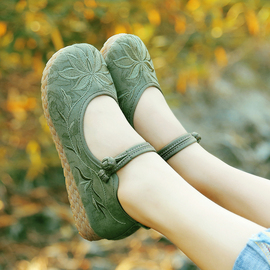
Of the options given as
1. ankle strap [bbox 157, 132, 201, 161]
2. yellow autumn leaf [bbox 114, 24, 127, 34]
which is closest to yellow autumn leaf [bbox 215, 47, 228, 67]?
yellow autumn leaf [bbox 114, 24, 127, 34]

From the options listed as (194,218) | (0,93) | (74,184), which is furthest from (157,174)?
(0,93)

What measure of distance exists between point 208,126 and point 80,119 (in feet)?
3.45

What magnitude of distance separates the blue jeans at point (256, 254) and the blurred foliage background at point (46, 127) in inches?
28.5

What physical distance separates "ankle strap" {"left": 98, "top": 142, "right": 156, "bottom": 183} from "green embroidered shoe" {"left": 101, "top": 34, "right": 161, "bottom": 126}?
18 centimetres

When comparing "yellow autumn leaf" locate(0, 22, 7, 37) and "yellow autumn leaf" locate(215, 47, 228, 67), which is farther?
"yellow autumn leaf" locate(215, 47, 228, 67)

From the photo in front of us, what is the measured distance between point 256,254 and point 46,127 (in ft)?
3.18

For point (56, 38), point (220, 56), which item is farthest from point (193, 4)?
point (56, 38)

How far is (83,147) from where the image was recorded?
701mm

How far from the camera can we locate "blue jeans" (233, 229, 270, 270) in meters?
0.44

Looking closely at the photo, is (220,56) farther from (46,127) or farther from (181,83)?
(46,127)

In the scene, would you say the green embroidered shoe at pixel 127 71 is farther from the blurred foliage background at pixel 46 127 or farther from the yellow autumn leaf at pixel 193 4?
the yellow autumn leaf at pixel 193 4

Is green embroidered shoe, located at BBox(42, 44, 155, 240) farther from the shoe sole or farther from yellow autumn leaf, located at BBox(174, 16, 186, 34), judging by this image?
yellow autumn leaf, located at BBox(174, 16, 186, 34)

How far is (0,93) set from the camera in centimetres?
128

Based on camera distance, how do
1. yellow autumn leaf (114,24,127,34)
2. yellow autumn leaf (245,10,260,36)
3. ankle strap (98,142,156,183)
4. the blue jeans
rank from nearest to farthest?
the blue jeans
ankle strap (98,142,156,183)
yellow autumn leaf (114,24,127,34)
yellow autumn leaf (245,10,260,36)
